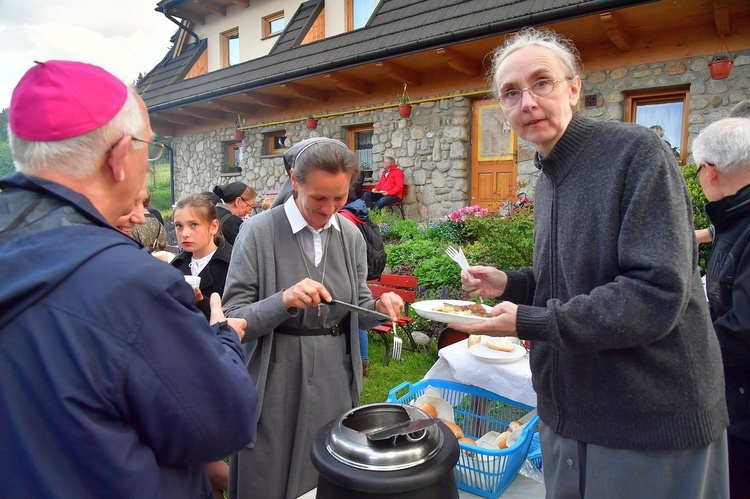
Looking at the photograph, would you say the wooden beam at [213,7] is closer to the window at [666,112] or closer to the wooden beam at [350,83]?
Answer: the wooden beam at [350,83]

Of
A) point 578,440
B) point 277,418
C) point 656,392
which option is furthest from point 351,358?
point 656,392

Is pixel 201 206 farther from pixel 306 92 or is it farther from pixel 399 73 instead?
pixel 306 92

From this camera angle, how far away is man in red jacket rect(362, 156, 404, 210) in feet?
31.8

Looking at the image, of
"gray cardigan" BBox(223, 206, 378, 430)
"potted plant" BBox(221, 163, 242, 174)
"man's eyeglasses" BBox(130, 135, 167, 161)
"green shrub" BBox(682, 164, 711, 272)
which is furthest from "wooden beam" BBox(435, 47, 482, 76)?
"man's eyeglasses" BBox(130, 135, 167, 161)

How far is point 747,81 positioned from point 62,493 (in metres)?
8.38

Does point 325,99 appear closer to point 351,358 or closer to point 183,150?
point 183,150

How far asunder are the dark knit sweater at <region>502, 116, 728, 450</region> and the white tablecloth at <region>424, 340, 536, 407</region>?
3.78 ft

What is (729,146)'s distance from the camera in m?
2.03

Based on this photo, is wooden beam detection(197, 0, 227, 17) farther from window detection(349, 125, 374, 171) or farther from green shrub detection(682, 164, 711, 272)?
green shrub detection(682, 164, 711, 272)

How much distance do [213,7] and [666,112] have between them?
13.6 metres

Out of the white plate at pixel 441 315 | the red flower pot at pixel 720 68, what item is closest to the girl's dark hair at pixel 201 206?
the white plate at pixel 441 315

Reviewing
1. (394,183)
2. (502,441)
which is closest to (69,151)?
(502,441)

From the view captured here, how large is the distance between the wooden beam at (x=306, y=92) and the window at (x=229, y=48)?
5470 mm

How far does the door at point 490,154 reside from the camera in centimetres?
877
